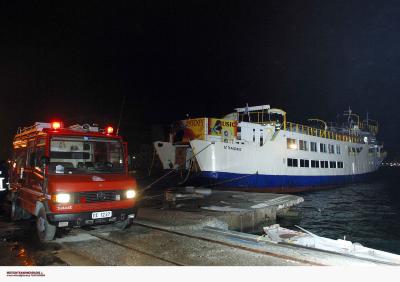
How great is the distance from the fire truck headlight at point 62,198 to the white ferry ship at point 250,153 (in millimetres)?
14986

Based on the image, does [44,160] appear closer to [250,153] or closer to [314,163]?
[250,153]

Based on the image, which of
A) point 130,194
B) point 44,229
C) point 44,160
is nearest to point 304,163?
point 130,194

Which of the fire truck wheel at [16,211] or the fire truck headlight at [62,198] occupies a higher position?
the fire truck headlight at [62,198]

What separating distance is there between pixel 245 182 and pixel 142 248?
1747cm

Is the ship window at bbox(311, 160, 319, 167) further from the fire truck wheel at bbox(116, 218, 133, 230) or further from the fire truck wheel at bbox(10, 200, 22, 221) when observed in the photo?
the fire truck wheel at bbox(10, 200, 22, 221)

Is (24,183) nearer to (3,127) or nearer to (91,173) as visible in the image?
(91,173)

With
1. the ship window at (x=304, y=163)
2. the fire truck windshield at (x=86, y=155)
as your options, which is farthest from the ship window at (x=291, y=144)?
the fire truck windshield at (x=86, y=155)

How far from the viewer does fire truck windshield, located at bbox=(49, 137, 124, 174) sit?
26.4 ft

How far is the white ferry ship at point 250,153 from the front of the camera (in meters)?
22.8

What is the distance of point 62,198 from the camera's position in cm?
723

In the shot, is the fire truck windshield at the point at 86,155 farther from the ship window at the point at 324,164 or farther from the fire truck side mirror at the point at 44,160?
the ship window at the point at 324,164

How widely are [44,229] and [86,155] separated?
88.2 inches
